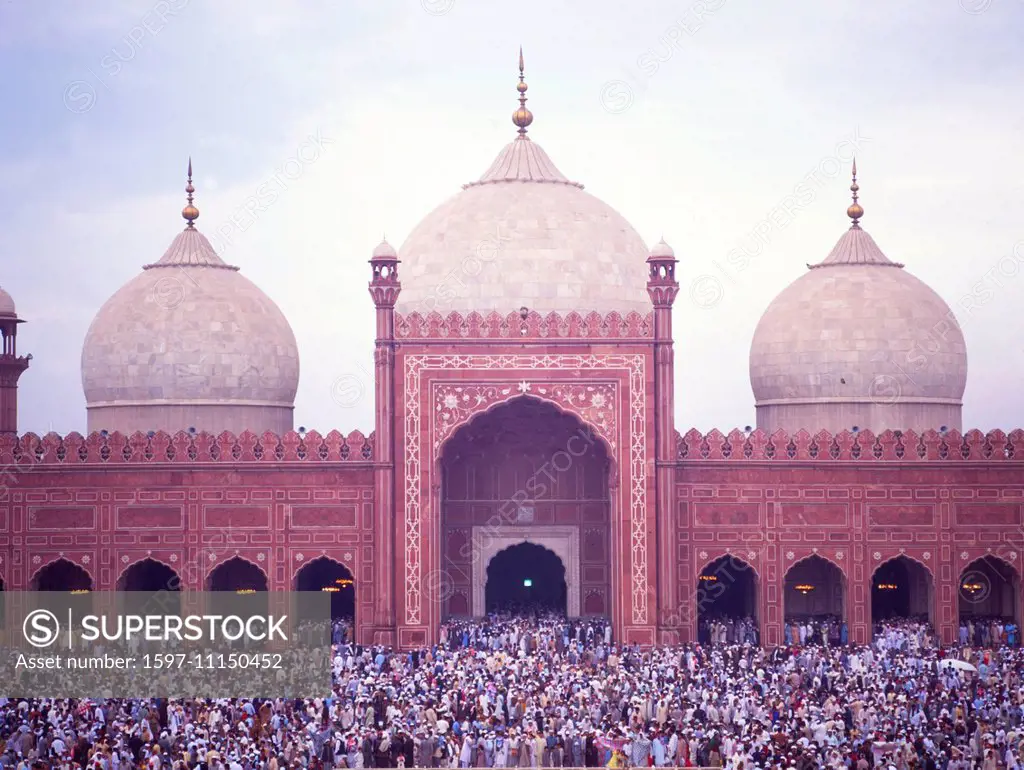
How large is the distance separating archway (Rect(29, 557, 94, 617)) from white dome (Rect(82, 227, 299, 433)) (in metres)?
4.44

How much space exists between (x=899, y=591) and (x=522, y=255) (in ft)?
34.5

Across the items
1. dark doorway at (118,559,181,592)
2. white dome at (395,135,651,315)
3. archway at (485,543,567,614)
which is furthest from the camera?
white dome at (395,135,651,315)

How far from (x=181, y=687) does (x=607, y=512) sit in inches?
487

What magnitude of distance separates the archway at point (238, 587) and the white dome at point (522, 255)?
6779 millimetres

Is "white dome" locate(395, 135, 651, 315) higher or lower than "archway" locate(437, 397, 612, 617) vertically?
higher

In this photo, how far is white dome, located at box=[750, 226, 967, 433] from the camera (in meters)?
40.1

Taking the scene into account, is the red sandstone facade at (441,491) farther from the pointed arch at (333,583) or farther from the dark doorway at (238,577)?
the pointed arch at (333,583)

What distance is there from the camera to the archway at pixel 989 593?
35688 millimetres

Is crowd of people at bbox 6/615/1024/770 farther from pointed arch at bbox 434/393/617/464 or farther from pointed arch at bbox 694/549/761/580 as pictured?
pointed arch at bbox 434/393/617/464

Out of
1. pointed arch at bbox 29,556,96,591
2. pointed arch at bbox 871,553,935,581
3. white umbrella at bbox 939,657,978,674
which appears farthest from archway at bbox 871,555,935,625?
pointed arch at bbox 29,556,96,591

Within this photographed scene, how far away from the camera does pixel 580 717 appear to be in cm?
2505

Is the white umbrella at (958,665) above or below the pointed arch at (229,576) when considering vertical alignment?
below

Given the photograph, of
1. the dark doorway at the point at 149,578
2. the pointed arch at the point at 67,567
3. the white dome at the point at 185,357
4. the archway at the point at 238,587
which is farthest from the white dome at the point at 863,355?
the pointed arch at the point at 67,567

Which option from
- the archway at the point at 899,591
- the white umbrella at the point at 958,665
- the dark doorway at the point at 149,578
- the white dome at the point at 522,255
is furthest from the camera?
the white dome at the point at 522,255
